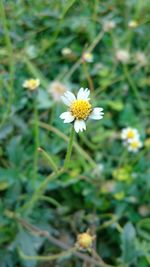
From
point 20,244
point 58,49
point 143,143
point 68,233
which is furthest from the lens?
point 58,49

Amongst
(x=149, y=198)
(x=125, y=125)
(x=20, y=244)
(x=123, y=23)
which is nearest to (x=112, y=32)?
(x=123, y=23)

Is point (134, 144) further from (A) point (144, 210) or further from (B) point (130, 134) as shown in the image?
(A) point (144, 210)

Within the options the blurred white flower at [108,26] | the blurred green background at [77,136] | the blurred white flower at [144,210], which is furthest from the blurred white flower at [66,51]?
the blurred white flower at [144,210]

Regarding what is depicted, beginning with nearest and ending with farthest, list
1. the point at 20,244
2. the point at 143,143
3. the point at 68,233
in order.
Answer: the point at 20,244
the point at 68,233
the point at 143,143

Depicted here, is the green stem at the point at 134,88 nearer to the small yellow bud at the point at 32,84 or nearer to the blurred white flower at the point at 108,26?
the blurred white flower at the point at 108,26

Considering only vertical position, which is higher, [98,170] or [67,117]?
[98,170]

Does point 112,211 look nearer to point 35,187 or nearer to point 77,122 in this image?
point 35,187

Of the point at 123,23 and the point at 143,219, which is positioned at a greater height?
the point at 123,23

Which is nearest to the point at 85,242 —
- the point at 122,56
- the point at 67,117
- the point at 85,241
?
the point at 85,241
